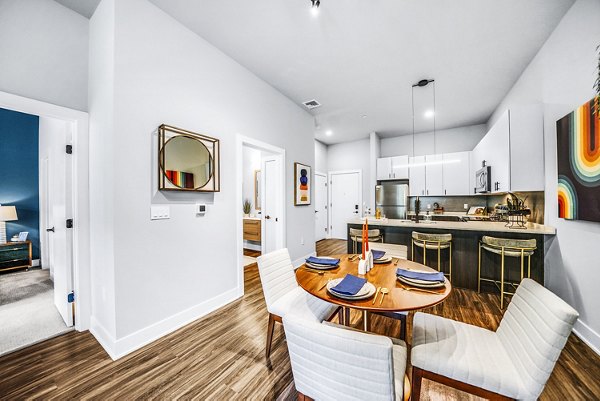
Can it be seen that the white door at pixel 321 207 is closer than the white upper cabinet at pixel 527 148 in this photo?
No

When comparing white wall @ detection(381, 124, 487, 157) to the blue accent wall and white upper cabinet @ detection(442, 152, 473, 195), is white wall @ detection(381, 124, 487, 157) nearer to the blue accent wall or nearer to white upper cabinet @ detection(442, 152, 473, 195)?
white upper cabinet @ detection(442, 152, 473, 195)

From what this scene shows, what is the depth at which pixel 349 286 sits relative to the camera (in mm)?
1348

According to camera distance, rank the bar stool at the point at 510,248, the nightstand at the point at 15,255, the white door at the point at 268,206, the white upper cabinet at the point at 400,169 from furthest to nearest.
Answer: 1. the white upper cabinet at the point at 400,169
2. the white door at the point at 268,206
3. the nightstand at the point at 15,255
4. the bar stool at the point at 510,248

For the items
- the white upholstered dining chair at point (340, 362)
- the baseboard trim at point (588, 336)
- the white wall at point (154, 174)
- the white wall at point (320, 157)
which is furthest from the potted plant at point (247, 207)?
the baseboard trim at point (588, 336)

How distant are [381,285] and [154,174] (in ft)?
6.91

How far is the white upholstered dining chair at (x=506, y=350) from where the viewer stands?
931mm

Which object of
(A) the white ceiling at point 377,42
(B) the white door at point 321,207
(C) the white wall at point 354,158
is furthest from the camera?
(B) the white door at point 321,207

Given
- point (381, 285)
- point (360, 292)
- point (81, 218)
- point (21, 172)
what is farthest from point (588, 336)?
point (21, 172)

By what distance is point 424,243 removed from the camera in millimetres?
3068

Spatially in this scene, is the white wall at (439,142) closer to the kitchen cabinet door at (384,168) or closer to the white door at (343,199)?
the kitchen cabinet door at (384,168)

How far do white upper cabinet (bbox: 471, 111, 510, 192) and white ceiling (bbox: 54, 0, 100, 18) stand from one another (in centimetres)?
471

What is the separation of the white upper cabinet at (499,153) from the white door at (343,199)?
3.01 meters

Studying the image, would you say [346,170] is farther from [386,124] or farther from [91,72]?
[91,72]

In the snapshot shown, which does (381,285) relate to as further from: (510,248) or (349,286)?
(510,248)
